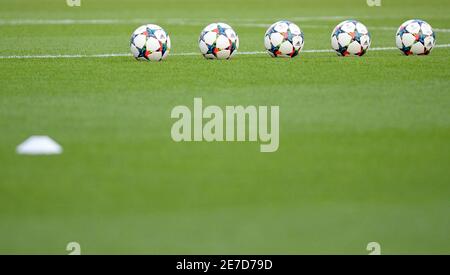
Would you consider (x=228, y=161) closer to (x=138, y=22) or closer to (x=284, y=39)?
(x=284, y=39)

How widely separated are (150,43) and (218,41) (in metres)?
1.28

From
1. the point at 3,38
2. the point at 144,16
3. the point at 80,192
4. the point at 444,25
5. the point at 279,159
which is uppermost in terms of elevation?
the point at 144,16

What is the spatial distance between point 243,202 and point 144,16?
2914 centimetres

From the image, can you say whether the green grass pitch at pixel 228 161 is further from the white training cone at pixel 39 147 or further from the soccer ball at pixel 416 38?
the soccer ball at pixel 416 38

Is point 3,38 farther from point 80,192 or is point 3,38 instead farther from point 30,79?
point 80,192

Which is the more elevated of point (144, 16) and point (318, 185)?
point (144, 16)

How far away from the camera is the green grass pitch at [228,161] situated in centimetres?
903

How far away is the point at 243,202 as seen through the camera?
32.5 ft

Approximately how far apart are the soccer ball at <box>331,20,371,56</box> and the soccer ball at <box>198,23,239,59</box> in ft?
6.96

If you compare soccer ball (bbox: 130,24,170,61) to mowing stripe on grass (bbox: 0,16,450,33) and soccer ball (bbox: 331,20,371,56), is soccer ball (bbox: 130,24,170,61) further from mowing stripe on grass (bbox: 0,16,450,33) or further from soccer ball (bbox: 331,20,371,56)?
mowing stripe on grass (bbox: 0,16,450,33)

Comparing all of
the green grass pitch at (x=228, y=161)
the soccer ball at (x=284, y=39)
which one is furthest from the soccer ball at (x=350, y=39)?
the soccer ball at (x=284, y=39)

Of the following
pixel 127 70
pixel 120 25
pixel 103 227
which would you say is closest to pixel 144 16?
pixel 120 25

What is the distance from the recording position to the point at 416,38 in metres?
21.8
